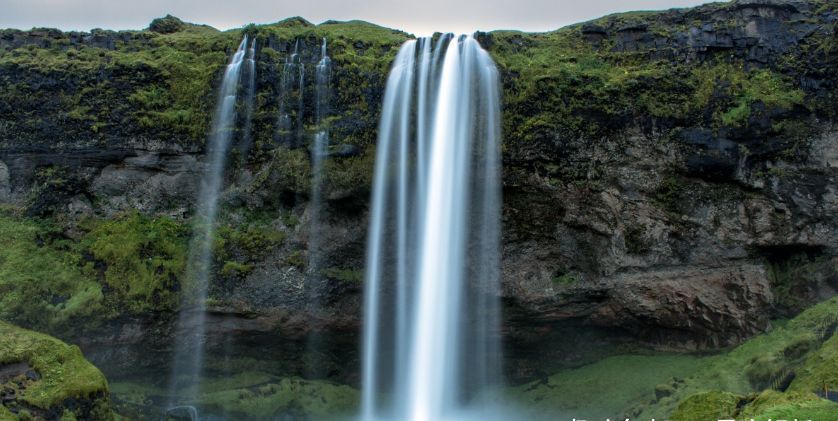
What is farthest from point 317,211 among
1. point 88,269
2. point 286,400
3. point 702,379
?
point 702,379

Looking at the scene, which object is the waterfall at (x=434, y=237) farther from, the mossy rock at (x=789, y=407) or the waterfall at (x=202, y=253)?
the mossy rock at (x=789, y=407)

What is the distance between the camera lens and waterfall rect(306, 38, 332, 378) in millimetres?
19562

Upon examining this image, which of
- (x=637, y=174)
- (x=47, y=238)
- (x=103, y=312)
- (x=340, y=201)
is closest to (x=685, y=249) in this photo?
(x=637, y=174)

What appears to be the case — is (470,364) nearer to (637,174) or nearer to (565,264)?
(565,264)

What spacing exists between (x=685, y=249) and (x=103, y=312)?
15.9m

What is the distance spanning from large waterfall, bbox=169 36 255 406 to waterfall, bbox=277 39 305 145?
1.39 metres

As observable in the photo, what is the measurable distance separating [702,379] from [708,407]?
5.26m

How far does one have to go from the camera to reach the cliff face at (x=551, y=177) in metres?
18.5

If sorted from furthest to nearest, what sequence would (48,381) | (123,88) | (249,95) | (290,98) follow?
(123,88) < (249,95) < (290,98) < (48,381)

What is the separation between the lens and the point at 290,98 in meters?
20.1

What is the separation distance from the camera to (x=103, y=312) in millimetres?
18359

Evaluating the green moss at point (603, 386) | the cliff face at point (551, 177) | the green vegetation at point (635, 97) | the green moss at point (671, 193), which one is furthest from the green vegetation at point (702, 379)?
the green vegetation at point (635, 97)

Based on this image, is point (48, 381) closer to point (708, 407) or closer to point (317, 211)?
point (317, 211)

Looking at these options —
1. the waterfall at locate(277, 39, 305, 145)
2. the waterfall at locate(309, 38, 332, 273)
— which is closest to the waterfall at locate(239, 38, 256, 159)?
the waterfall at locate(277, 39, 305, 145)
